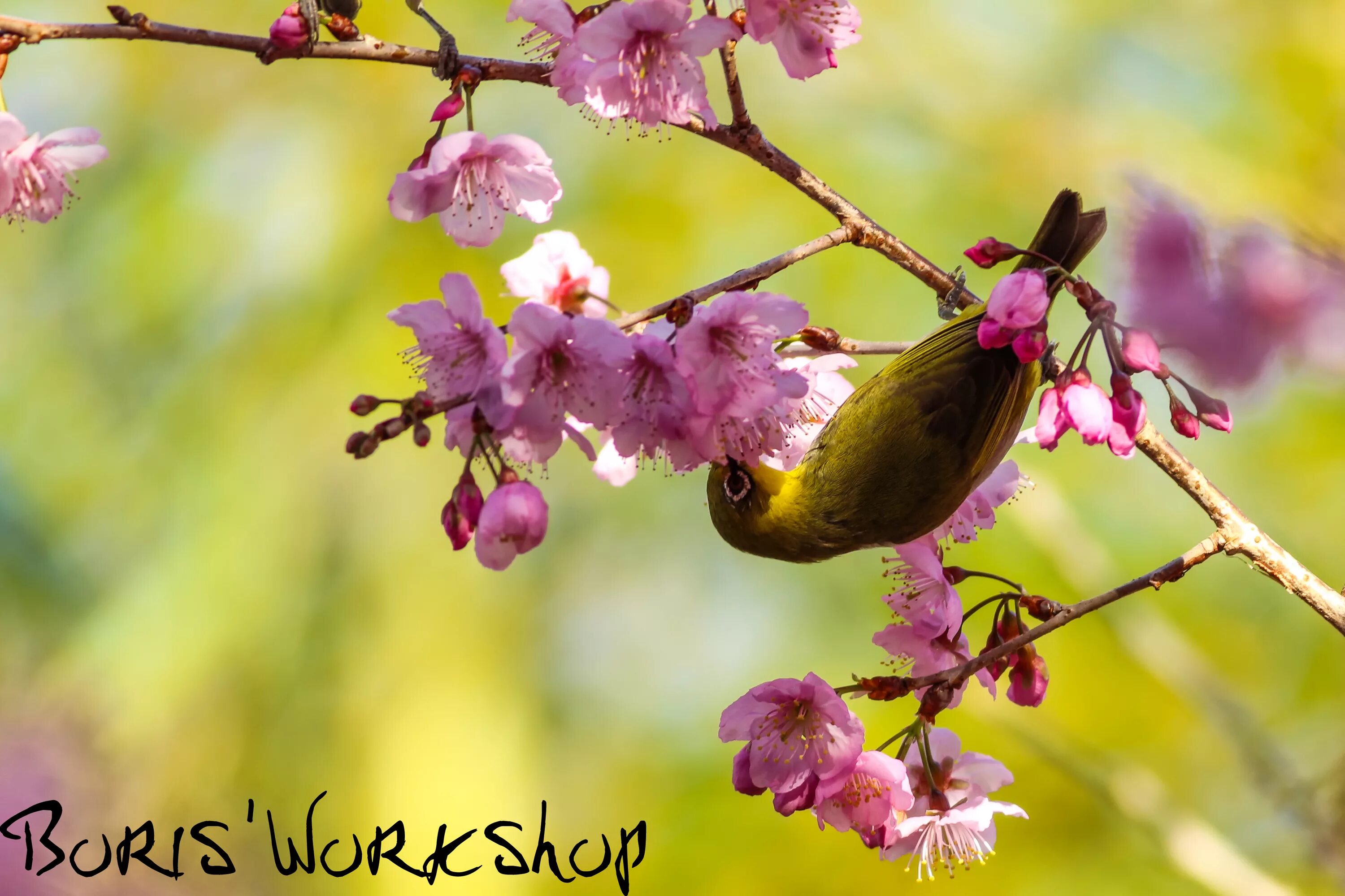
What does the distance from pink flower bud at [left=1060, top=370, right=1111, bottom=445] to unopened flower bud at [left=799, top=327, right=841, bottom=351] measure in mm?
291

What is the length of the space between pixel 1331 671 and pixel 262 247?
528 cm

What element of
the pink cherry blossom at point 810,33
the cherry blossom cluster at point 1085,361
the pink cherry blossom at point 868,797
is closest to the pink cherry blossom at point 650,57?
the pink cherry blossom at point 810,33

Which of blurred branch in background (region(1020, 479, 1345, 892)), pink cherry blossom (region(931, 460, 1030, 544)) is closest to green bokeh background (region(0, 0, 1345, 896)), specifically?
blurred branch in background (region(1020, 479, 1345, 892))

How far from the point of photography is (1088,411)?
105cm

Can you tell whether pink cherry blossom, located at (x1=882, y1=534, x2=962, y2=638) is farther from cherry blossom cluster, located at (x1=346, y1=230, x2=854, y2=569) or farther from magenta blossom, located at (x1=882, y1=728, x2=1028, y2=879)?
cherry blossom cluster, located at (x1=346, y1=230, x2=854, y2=569)

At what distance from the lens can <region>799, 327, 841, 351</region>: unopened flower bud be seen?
1265 millimetres

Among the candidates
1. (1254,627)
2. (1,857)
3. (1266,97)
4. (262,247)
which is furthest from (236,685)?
(1266,97)

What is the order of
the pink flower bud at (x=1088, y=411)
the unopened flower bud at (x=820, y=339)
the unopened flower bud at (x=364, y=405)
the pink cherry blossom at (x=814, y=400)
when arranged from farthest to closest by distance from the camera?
1. the pink cherry blossom at (x=814, y=400)
2. the unopened flower bud at (x=820, y=339)
3. the pink flower bud at (x=1088, y=411)
4. the unopened flower bud at (x=364, y=405)

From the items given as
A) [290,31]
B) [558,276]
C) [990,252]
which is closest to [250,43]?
[290,31]

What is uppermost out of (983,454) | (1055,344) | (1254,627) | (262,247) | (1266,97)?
(1055,344)

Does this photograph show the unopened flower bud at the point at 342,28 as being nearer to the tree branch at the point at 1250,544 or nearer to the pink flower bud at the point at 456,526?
the pink flower bud at the point at 456,526

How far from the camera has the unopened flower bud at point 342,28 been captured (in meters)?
1.10

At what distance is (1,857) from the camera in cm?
187

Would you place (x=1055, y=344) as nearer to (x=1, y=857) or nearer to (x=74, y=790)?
(x=1, y=857)
